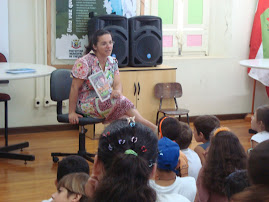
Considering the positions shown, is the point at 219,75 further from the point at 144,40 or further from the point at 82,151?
the point at 82,151

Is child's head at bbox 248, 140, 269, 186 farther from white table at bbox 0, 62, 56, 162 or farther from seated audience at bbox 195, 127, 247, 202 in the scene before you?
white table at bbox 0, 62, 56, 162

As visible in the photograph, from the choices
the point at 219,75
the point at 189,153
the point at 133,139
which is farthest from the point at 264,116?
the point at 219,75

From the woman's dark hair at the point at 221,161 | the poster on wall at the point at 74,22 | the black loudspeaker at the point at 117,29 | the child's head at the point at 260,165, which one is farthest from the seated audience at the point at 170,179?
the poster on wall at the point at 74,22

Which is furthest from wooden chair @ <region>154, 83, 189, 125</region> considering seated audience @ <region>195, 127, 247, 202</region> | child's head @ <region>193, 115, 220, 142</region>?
seated audience @ <region>195, 127, 247, 202</region>

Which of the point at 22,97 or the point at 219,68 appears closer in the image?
the point at 22,97

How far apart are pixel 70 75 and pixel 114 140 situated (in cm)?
260

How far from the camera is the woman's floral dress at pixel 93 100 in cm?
370

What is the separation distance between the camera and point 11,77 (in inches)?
135

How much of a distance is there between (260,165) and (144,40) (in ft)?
12.4

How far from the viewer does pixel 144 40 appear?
16.0ft

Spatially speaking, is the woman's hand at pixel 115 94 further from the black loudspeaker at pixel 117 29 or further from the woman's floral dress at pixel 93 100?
the black loudspeaker at pixel 117 29

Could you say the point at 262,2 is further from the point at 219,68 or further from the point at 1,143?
the point at 1,143

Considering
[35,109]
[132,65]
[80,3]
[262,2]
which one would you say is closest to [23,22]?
[80,3]

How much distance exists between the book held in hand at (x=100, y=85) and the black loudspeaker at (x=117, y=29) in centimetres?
101
